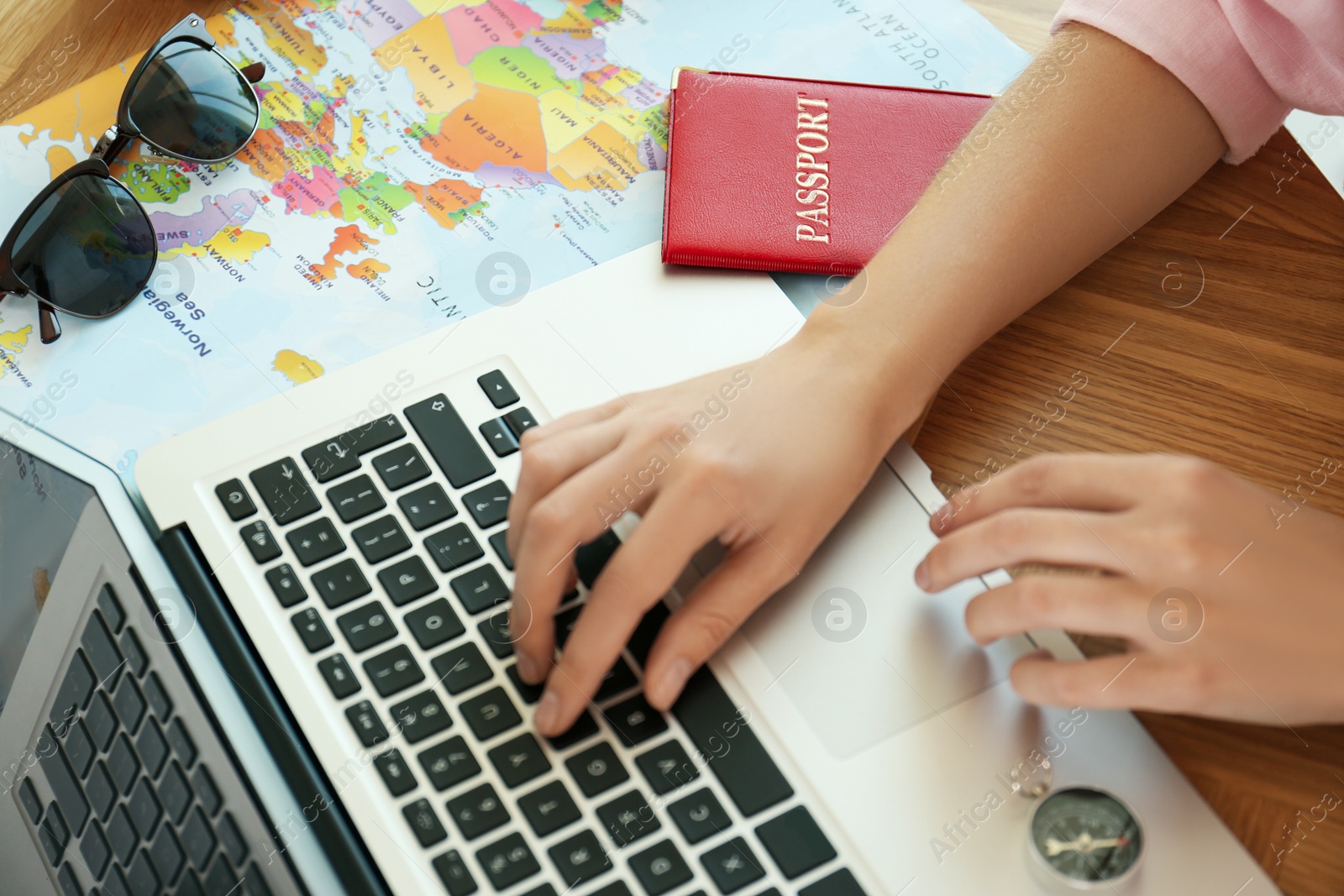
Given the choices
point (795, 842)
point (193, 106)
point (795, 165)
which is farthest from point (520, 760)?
point (193, 106)

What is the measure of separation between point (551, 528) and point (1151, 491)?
0.94 ft

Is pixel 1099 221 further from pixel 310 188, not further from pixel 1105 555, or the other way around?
pixel 310 188

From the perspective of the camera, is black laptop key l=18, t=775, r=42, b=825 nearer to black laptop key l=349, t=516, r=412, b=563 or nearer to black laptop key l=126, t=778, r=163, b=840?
black laptop key l=126, t=778, r=163, b=840

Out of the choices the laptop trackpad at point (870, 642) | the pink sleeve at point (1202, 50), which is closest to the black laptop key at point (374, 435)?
the laptop trackpad at point (870, 642)

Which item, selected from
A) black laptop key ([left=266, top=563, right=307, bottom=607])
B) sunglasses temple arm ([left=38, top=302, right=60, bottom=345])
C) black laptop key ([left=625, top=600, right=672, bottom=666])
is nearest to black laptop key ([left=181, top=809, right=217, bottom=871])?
black laptop key ([left=266, top=563, right=307, bottom=607])

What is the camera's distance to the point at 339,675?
467 mm

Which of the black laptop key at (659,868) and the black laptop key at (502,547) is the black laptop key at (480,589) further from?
the black laptop key at (659,868)

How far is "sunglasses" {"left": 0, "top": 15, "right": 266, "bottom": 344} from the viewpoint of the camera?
62cm

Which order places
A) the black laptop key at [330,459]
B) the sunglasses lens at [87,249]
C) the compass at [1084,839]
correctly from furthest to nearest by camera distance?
→ the sunglasses lens at [87,249], the black laptop key at [330,459], the compass at [1084,839]

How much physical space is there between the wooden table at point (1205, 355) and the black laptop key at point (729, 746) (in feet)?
0.57

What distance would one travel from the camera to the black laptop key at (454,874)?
0.42 m

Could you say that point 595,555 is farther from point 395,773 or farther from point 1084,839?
point 1084,839

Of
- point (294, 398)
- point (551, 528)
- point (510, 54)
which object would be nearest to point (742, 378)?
point (551, 528)

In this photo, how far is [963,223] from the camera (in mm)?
581
